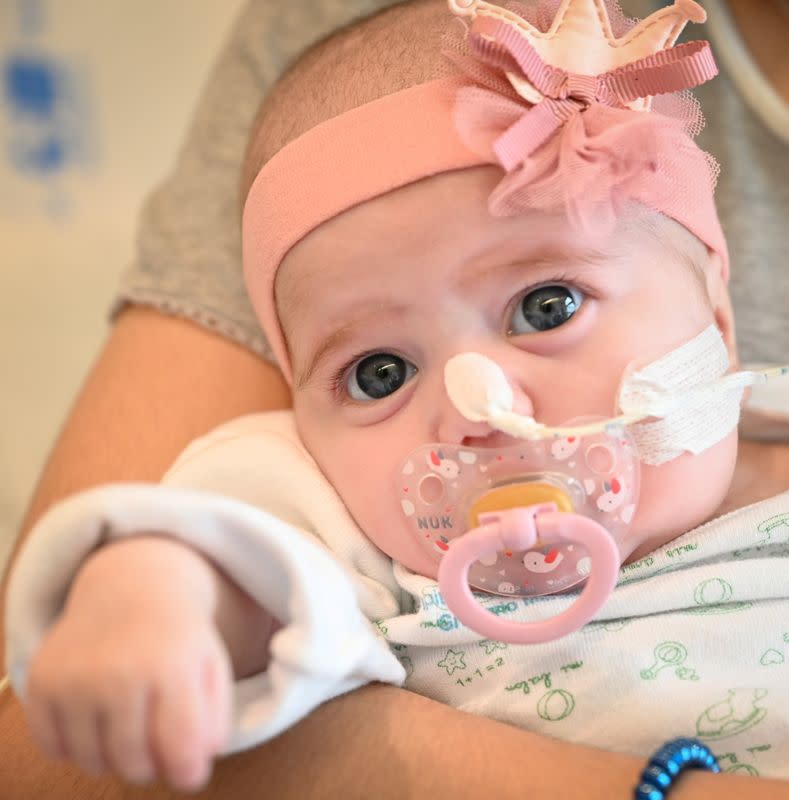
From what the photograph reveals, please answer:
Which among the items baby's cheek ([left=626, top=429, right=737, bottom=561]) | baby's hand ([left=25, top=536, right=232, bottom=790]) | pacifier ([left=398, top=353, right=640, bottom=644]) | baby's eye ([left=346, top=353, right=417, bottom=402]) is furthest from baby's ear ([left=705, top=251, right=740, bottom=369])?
baby's hand ([left=25, top=536, right=232, bottom=790])

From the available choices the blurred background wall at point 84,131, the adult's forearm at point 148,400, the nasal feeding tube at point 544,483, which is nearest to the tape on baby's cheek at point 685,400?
the nasal feeding tube at point 544,483

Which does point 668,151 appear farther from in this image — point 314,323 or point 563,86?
point 314,323

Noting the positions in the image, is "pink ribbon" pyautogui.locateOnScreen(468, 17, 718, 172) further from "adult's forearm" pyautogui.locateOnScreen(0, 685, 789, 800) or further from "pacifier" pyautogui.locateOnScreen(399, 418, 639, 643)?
"adult's forearm" pyautogui.locateOnScreen(0, 685, 789, 800)

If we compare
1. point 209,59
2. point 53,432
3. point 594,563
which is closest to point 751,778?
point 594,563

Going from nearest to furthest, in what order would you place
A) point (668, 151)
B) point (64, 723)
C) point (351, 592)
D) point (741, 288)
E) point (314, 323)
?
point (64, 723), point (351, 592), point (668, 151), point (314, 323), point (741, 288)

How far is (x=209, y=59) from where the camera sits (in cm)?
254

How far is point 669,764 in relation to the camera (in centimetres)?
82

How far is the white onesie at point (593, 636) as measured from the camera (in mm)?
843

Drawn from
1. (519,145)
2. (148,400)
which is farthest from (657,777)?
(148,400)

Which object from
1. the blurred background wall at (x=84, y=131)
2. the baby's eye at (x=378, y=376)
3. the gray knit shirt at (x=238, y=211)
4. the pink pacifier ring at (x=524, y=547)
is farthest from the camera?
the blurred background wall at (x=84, y=131)

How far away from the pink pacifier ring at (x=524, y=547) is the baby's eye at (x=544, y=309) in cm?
21

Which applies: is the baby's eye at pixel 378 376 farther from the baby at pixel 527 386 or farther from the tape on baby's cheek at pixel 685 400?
the tape on baby's cheek at pixel 685 400

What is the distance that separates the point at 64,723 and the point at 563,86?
0.69 metres

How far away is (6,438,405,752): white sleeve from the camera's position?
2.32 ft
